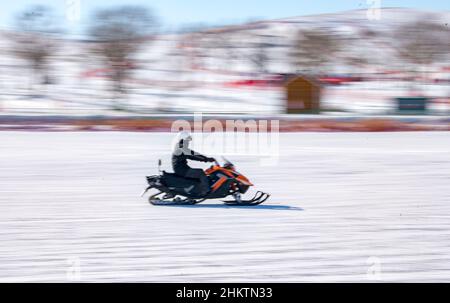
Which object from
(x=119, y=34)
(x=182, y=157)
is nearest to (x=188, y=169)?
(x=182, y=157)

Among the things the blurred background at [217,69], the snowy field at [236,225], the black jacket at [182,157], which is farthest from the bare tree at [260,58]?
the black jacket at [182,157]

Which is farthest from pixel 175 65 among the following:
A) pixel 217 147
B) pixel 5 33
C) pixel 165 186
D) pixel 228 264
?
pixel 228 264

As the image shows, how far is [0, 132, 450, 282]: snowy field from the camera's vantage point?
589 centimetres

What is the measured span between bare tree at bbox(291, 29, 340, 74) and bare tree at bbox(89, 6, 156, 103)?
10160mm

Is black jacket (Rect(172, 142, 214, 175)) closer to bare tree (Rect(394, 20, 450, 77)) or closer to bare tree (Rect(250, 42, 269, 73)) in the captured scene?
bare tree (Rect(394, 20, 450, 77))

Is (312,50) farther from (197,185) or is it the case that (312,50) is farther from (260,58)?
(197,185)

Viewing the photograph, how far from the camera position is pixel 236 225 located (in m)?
7.58

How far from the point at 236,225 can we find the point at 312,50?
101ft

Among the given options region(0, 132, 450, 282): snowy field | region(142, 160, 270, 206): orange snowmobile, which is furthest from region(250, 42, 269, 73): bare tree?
region(142, 160, 270, 206): orange snowmobile

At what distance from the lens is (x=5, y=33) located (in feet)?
109

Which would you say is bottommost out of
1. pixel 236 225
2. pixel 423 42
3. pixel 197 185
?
pixel 236 225

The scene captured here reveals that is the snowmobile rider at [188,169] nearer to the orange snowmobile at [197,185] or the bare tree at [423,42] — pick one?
the orange snowmobile at [197,185]
